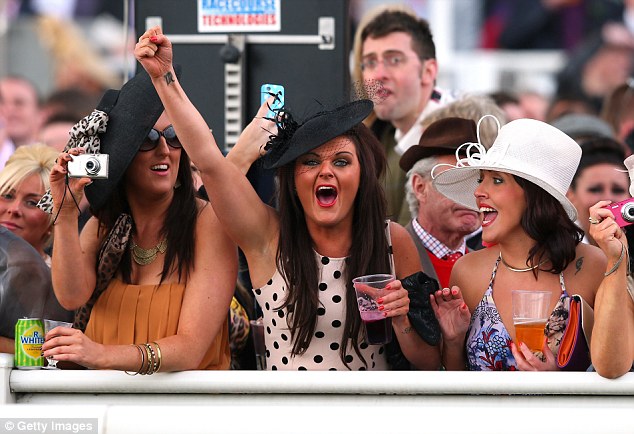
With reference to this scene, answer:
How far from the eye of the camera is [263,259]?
13.4ft

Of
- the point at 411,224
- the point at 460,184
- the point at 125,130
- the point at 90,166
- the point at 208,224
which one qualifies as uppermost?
the point at 125,130

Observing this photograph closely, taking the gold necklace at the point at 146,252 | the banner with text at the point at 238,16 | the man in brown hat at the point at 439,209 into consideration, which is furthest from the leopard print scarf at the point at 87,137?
the man in brown hat at the point at 439,209

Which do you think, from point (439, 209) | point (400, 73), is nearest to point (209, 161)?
point (439, 209)

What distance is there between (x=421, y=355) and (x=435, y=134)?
1.35 m

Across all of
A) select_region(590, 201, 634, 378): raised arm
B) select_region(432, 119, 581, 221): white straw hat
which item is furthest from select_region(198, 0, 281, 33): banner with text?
select_region(590, 201, 634, 378): raised arm

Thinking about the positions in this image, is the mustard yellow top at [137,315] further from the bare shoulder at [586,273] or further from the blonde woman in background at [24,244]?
the bare shoulder at [586,273]

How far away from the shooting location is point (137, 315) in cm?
405

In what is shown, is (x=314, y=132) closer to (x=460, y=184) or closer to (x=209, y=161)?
(x=209, y=161)

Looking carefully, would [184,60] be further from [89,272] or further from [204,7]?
[89,272]

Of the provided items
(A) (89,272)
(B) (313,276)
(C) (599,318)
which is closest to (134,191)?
(A) (89,272)

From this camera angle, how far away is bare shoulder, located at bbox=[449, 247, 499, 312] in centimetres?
410

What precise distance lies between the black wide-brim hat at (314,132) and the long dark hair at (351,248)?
0.08 m

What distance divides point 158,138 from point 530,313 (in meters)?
1.39

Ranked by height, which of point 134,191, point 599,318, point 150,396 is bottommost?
point 150,396
